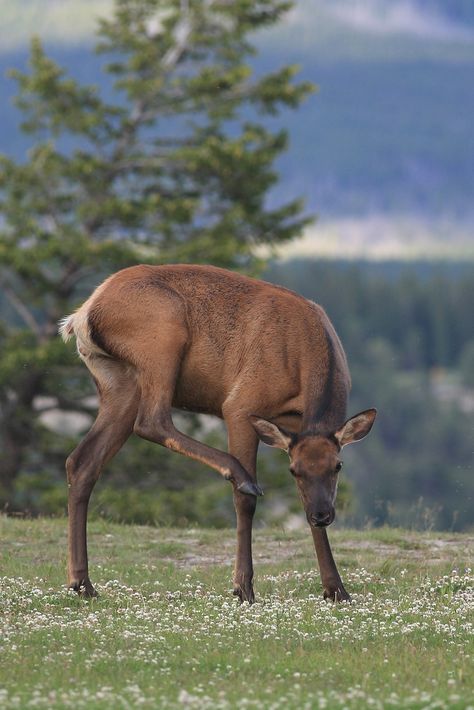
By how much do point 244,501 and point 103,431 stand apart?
1496 mm

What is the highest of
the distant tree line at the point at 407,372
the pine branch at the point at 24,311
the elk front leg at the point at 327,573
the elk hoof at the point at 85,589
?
the elk front leg at the point at 327,573

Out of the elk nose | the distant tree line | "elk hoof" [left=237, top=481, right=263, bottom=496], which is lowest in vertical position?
the distant tree line

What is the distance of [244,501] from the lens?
1062 centimetres

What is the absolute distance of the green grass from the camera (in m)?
7.05

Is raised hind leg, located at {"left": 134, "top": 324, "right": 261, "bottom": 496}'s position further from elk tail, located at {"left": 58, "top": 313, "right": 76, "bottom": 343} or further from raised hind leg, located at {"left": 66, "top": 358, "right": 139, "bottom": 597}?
elk tail, located at {"left": 58, "top": 313, "right": 76, "bottom": 343}

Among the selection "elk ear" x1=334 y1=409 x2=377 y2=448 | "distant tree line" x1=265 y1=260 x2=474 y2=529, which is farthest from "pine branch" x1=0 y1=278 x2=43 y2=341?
"distant tree line" x1=265 y1=260 x2=474 y2=529

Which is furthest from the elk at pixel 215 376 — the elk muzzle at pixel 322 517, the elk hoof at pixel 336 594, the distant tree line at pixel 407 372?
the distant tree line at pixel 407 372

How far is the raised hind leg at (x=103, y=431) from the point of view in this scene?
1105 centimetres

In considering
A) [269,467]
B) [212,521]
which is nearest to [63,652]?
[212,521]

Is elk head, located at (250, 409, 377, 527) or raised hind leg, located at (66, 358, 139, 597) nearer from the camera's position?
elk head, located at (250, 409, 377, 527)

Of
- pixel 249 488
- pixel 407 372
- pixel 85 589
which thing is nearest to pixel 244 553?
pixel 249 488

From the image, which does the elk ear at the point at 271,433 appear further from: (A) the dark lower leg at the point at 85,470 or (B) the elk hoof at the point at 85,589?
(B) the elk hoof at the point at 85,589

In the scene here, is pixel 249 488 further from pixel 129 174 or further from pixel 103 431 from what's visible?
pixel 129 174

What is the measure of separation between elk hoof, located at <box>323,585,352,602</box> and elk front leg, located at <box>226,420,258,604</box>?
624 mm
